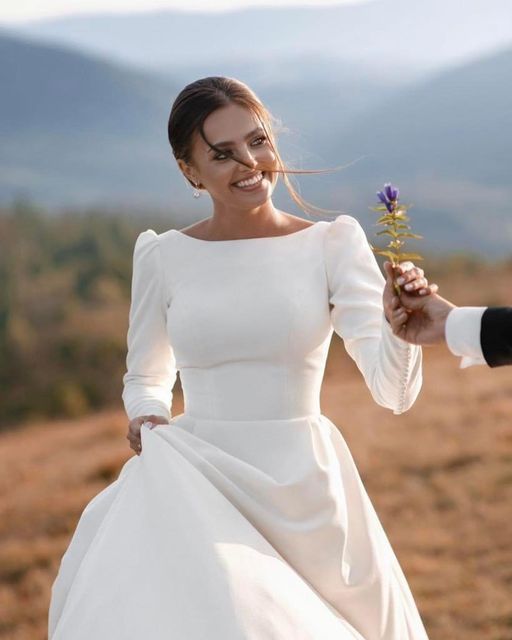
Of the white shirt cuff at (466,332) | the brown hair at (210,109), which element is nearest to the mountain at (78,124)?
the brown hair at (210,109)

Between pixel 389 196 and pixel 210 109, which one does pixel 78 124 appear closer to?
pixel 210 109

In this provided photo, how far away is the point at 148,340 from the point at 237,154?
2.39 feet

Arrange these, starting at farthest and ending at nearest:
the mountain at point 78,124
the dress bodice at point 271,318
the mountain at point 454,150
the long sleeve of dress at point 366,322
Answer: the mountain at point 78,124, the mountain at point 454,150, the dress bodice at point 271,318, the long sleeve of dress at point 366,322

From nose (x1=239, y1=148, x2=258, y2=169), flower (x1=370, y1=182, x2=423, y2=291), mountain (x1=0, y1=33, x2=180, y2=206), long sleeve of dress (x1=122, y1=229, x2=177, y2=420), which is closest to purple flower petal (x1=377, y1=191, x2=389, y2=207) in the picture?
flower (x1=370, y1=182, x2=423, y2=291)

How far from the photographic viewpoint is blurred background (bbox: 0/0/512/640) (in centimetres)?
1177

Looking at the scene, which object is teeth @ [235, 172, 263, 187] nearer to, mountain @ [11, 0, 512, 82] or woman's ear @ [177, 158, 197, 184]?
woman's ear @ [177, 158, 197, 184]

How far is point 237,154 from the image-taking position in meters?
3.37

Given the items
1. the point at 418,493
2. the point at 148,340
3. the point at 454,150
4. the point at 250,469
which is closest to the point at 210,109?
the point at 148,340

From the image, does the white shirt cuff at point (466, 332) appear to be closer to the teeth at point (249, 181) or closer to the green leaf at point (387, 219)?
the green leaf at point (387, 219)

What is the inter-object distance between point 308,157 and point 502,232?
2224 inches

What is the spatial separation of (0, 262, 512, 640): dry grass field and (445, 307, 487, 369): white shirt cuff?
22.0ft

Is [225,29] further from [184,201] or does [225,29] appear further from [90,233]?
[90,233]

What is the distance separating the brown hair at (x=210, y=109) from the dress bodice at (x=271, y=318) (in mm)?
223

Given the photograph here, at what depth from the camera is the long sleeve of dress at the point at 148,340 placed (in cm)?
361
